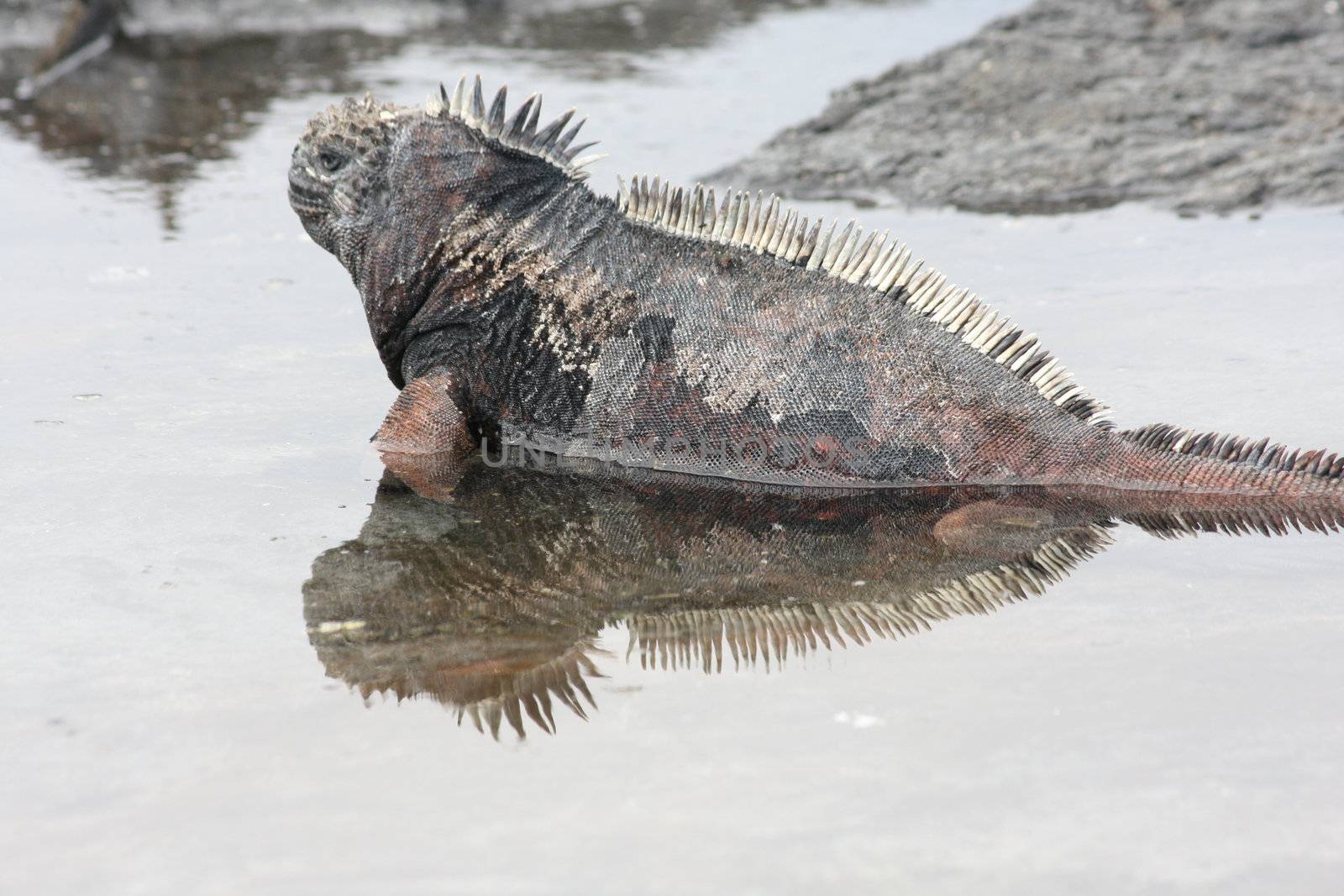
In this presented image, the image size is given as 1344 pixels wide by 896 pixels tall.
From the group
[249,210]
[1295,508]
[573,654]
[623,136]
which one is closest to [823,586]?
[573,654]

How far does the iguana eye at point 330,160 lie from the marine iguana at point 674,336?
1 centimetres

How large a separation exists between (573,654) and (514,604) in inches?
16.4

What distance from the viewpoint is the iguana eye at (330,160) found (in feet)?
19.9

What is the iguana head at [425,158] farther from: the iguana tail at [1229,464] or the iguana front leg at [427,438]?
the iguana tail at [1229,464]

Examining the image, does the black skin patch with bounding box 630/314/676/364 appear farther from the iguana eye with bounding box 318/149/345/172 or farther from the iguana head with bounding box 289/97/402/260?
the iguana eye with bounding box 318/149/345/172

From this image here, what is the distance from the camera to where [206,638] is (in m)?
4.43

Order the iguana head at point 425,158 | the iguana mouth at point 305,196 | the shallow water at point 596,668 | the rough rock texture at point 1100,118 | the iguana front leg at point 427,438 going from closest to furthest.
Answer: the shallow water at point 596,668 < the iguana front leg at point 427,438 < the iguana head at point 425,158 < the iguana mouth at point 305,196 < the rough rock texture at point 1100,118

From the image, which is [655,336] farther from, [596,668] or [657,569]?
[596,668]

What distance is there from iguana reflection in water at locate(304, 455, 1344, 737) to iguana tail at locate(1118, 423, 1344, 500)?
58mm

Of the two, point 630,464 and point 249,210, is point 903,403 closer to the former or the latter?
point 630,464

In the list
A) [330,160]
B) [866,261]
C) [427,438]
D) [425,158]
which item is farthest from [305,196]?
[866,261]

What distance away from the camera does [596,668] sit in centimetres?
432

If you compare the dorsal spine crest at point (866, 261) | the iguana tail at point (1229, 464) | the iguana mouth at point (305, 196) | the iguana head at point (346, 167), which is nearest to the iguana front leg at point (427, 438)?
the iguana head at point (346, 167)

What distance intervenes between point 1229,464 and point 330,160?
3468mm
